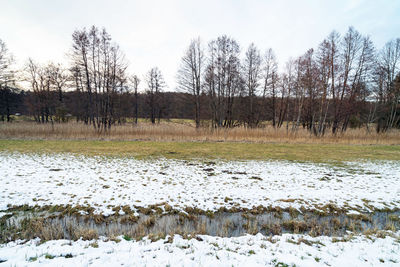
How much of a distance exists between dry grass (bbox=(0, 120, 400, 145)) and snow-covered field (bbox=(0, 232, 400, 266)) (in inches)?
480

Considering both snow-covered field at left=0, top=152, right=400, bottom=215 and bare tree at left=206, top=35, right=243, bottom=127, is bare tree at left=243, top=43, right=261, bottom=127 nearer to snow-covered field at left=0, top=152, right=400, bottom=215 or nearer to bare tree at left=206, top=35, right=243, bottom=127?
bare tree at left=206, top=35, right=243, bottom=127

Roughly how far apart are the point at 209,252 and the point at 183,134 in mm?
12947

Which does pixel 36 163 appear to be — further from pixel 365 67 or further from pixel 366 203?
pixel 365 67

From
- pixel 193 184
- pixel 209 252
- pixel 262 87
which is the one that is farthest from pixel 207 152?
pixel 262 87

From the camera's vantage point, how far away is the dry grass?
561 inches

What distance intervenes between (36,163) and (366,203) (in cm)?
1018

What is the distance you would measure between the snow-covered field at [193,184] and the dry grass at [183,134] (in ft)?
25.9

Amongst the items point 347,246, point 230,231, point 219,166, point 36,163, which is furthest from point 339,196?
point 36,163

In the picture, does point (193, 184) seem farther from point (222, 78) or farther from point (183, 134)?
point (222, 78)

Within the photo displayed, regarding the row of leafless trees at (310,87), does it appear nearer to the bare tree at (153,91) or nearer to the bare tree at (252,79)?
the bare tree at (252,79)

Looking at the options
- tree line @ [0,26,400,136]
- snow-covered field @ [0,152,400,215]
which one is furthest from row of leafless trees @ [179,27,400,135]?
snow-covered field @ [0,152,400,215]

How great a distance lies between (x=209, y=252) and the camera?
84.5 inches

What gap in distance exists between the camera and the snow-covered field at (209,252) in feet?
6.41

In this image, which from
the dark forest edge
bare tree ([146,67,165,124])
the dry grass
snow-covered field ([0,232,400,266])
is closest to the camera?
snow-covered field ([0,232,400,266])
